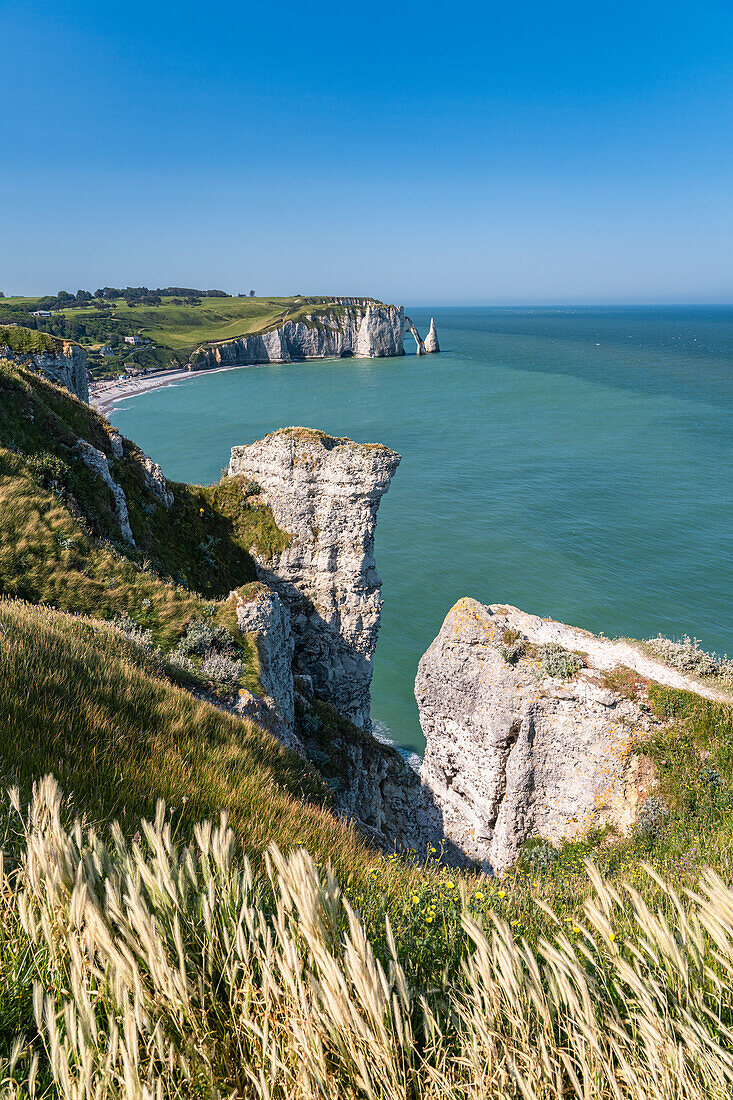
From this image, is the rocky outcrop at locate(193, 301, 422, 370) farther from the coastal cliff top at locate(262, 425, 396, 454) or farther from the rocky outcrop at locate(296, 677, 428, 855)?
the rocky outcrop at locate(296, 677, 428, 855)

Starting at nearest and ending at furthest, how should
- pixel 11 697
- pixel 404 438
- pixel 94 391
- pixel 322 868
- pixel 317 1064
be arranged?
pixel 317 1064 → pixel 322 868 → pixel 11 697 → pixel 404 438 → pixel 94 391

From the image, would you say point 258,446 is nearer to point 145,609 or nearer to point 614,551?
point 145,609

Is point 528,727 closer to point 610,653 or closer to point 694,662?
point 610,653

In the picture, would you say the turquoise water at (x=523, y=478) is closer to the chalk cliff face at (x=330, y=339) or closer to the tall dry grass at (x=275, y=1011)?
the tall dry grass at (x=275, y=1011)

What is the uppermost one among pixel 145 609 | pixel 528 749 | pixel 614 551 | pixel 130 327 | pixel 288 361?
pixel 130 327

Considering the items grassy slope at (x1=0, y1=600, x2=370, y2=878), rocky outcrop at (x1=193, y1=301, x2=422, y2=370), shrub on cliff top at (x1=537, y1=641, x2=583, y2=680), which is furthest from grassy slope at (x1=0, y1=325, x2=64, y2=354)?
rocky outcrop at (x1=193, y1=301, x2=422, y2=370)

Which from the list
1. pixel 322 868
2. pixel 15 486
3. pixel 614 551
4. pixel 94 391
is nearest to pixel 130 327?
pixel 94 391

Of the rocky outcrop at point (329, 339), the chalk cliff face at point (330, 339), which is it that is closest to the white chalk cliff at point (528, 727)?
the rocky outcrop at point (329, 339)

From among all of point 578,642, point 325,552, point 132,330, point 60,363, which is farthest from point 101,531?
point 132,330
